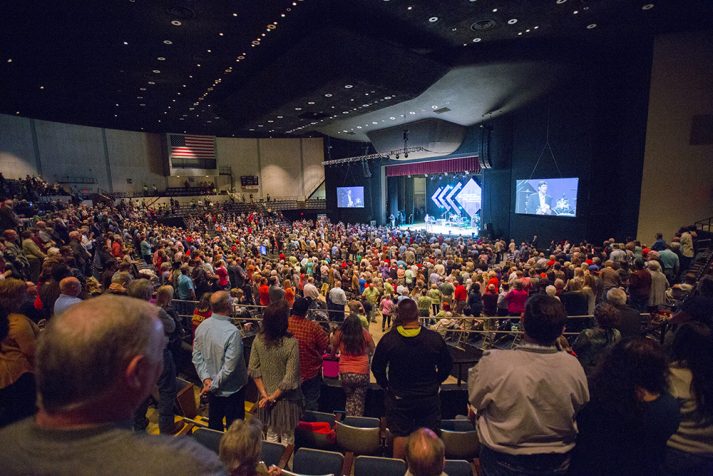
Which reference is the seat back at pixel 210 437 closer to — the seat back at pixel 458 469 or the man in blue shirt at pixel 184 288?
the seat back at pixel 458 469

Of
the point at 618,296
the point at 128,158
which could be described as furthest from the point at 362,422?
the point at 128,158

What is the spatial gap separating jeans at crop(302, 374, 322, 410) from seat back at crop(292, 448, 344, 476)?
0.65 meters

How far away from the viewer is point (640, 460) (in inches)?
55.0

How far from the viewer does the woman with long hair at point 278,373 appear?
2488 mm

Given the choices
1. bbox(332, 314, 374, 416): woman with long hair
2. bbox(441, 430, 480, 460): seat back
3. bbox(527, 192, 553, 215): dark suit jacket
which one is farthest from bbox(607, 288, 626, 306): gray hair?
bbox(527, 192, 553, 215): dark suit jacket

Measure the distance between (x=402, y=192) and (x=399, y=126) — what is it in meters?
8.57

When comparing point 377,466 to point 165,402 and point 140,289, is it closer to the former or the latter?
point 165,402

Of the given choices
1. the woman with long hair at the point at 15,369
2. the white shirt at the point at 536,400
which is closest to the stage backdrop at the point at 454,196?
the white shirt at the point at 536,400

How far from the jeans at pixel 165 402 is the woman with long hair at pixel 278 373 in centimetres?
86

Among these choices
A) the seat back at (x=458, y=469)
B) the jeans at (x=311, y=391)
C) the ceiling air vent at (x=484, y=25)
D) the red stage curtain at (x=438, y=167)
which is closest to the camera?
the seat back at (x=458, y=469)

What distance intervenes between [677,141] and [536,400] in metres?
12.5

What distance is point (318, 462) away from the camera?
2.20 m

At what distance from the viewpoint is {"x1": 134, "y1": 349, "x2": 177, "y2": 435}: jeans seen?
9.34ft

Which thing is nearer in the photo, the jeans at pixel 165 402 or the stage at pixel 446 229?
the jeans at pixel 165 402
